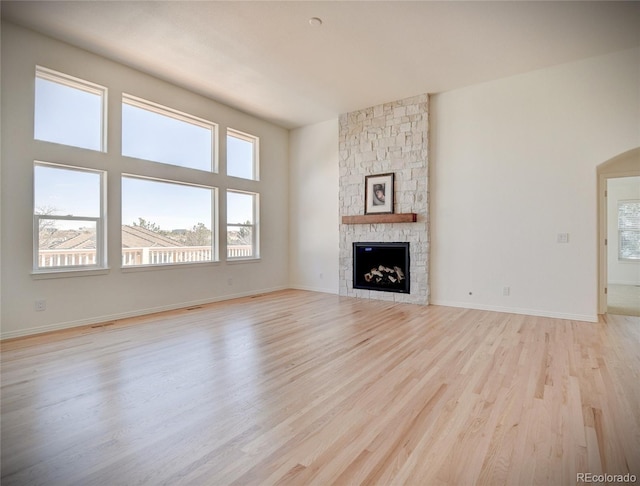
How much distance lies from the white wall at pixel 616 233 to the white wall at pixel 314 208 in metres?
6.29

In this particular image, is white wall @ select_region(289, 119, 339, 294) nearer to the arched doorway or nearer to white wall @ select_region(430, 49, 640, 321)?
white wall @ select_region(430, 49, 640, 321)

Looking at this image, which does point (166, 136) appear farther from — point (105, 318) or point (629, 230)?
point (629, 230)

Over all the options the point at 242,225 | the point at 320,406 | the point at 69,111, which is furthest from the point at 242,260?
the point at 320,406

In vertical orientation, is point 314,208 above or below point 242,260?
above

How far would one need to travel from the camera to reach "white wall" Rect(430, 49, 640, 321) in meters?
4.19

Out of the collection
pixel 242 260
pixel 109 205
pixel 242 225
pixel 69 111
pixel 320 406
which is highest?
pixel 69 111

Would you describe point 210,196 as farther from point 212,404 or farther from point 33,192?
point 212,404

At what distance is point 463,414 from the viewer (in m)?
2.00

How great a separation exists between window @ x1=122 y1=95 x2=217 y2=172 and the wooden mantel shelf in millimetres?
2600

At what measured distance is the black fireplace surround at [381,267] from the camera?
5.64 m

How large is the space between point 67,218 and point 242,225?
280 centimetres

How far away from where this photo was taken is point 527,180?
183 inches

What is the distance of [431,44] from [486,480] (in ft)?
13.8

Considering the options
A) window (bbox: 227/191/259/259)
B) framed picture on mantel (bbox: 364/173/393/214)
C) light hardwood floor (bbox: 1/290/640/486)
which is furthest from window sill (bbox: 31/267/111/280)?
framed picture on mantel (bbox: 364/173/393/214)
